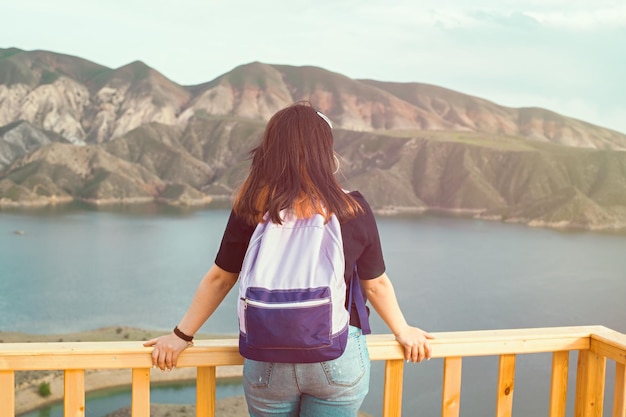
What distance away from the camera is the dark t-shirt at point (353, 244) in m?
1.43

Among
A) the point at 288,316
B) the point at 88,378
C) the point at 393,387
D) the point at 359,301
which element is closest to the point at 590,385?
the point at 393,387

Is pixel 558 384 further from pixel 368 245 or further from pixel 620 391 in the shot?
pixel 368 245

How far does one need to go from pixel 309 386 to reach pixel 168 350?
1.27 ft

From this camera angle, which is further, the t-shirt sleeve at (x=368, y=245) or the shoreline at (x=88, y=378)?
the shoreline at (x=88, y=378)

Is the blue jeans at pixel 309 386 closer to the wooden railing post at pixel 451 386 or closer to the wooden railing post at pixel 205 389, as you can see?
the wooden railing post at pixel 205 389

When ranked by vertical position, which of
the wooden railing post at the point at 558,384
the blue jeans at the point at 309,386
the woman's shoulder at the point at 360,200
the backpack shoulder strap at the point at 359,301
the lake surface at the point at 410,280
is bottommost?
the lake surface at the point at 410,280

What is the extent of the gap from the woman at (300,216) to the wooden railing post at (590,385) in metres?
0.74

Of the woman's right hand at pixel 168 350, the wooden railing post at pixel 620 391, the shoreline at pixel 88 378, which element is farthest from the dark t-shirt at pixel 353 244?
the shoreline at pixel 88 378

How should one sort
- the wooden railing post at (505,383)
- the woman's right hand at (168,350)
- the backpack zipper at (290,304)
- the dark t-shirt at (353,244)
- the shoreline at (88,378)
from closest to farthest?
the backpack zipper at (290,304) < the dark t-shirt at (353,244) < the woman's right hand at (168,350) < the wooden railing post at (505,383) < the shoreline at (88,378)

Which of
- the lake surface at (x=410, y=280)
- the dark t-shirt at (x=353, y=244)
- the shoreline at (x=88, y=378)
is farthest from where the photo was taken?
the lake surface at (x=410, y=280)

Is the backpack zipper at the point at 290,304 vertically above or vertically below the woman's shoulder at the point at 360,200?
below

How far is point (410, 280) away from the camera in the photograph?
41.4 m

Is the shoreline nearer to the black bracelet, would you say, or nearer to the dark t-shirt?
the black bracelet

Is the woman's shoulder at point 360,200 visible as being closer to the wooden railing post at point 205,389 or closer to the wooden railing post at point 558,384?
the wooden railing post at point 205,389
